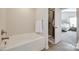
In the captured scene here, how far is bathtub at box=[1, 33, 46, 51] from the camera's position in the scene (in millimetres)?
1707

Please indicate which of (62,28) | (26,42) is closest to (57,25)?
(62,28)

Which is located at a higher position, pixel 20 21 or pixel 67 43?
pixel 20 21

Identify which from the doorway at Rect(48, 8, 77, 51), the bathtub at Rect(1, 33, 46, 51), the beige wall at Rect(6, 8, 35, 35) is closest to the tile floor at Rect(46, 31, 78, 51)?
the doorway at Rect(48, 8, 77, 51)

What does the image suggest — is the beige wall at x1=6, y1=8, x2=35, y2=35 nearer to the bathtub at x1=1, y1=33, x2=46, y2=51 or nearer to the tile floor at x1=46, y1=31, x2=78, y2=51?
the bathtub at x1=1, y1=33, x2=46, y2=51

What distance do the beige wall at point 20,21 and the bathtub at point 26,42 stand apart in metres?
0.08

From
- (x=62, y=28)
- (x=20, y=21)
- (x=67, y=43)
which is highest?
(x=20, y=21)

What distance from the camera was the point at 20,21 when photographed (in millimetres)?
1741

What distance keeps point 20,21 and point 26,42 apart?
335 mm

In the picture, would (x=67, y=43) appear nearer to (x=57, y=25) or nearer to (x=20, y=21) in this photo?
(x=57, y=25)

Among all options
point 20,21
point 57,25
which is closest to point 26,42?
point 20,21

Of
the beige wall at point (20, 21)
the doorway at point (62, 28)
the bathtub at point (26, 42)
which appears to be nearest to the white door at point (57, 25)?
the doorway at point (62, 28)

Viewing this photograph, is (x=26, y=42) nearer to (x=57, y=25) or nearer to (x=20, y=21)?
(x=20, y=21)

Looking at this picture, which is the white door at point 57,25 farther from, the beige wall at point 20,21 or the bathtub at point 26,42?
the beige wall at point 20,21
